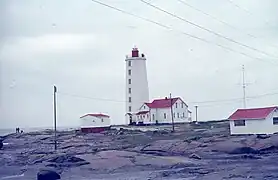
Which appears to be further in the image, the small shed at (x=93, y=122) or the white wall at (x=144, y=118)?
the white wall at (x=144, y=118)

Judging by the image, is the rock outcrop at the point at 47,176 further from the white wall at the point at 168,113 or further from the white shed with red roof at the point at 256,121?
the white wall at the point at 168,113

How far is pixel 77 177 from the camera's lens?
909 inches

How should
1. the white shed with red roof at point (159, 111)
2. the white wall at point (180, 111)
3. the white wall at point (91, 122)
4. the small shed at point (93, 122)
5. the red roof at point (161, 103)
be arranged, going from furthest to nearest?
the white wall at point (180, 111) → the red roof at point (161, 103) → the white shed with red roof at point (159, 111) → the white wall at point (91, 122) → the small shed at point (93, 122)

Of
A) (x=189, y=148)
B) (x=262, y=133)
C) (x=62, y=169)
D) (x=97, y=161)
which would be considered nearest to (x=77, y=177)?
(x=62, y=169)

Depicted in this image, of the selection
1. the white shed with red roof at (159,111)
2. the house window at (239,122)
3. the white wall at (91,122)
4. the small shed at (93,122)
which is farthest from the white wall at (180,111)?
the house window at (239,122)

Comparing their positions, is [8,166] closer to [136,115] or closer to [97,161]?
[97,161]

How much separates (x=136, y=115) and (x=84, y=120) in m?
7.26

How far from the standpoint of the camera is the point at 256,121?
4247 centimetres

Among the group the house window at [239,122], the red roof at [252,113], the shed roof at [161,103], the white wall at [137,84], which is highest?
the white wall at [137,84]

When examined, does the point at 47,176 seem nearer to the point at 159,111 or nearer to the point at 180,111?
the point at 159,111

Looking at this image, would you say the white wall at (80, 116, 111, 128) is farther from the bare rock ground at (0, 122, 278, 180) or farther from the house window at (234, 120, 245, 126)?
the bare rock ground at (0, 122, 278, 180)

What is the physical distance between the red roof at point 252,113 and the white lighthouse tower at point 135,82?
24336mm

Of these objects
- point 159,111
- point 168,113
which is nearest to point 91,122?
point 159,111

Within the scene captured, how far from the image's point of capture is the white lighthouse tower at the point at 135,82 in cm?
6775
